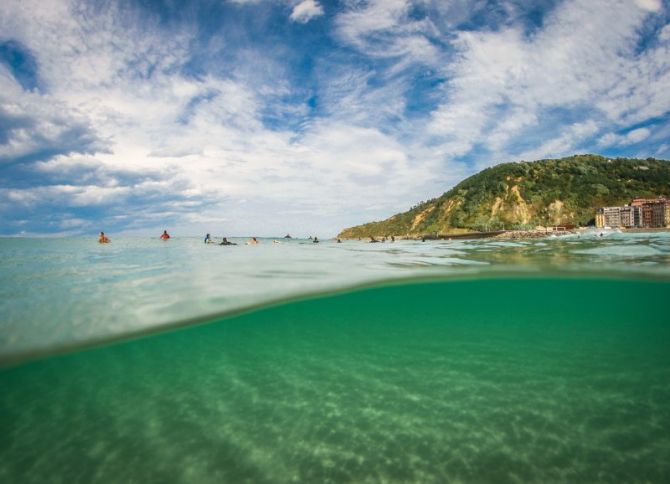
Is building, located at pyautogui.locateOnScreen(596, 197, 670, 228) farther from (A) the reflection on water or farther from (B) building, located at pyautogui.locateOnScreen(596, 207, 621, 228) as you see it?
(A) the reflection on water

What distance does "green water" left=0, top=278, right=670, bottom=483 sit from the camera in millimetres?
3904

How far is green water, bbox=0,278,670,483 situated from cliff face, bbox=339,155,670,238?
9754cm

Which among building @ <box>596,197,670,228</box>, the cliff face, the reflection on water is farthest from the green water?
A: the cliff face

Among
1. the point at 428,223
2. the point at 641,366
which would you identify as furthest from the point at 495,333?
the point at 428,223

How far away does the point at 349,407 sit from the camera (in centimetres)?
536

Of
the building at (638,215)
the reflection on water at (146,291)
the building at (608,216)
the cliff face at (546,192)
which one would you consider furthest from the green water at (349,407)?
the cliff face at (546,192)

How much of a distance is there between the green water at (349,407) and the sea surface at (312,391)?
3 centimetres

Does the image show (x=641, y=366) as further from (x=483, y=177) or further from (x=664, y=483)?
(x=483, y=177)

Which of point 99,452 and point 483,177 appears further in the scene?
point 483,177

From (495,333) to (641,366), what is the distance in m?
3.29

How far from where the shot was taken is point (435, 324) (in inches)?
429

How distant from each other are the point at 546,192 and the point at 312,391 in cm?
11386

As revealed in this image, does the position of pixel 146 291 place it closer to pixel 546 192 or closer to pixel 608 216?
pixel 608 216

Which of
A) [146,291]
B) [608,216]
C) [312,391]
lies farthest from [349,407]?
[608,216]
